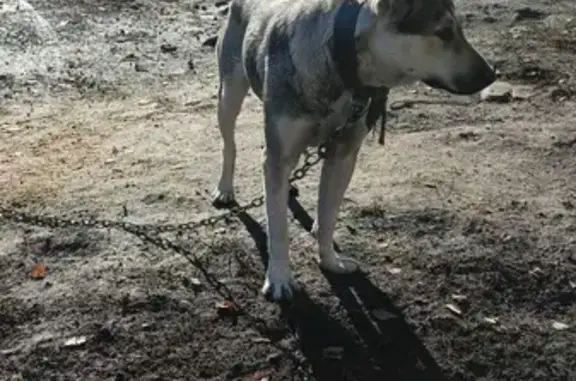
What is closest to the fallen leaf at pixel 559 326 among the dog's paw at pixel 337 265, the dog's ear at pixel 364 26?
the dog's paw at pixel 337 265

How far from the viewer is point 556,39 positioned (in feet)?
29.3

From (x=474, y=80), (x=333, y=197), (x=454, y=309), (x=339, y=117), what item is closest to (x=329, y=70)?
(x=339, y=117)

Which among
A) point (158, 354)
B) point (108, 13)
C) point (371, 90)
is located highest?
point (371, 90)

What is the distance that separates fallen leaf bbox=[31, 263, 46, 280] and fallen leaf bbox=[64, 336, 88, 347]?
2.02 feet

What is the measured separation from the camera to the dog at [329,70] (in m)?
4.34

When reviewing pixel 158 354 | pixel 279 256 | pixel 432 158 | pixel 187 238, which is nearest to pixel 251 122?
pixel 432 158

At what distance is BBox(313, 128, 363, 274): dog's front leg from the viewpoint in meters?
4.99

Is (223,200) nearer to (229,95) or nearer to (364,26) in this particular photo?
(229,95)

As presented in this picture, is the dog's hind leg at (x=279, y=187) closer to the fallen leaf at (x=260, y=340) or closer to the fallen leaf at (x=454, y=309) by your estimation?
the fallen leaf at (x=260, y=340)

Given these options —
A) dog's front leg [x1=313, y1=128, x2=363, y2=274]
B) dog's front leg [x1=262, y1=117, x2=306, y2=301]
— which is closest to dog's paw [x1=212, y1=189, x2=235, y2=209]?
dog's front leg [x1=313, y1=128, x2=363, y2=274]

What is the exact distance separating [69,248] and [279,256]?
48.1 inches

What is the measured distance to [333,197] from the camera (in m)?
5.14

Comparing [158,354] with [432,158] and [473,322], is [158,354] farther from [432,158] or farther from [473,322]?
[432,158]

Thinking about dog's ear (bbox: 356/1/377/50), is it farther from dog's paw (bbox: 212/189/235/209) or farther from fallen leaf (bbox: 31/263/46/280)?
fallen leaf (bbox: 31/263/46/280)
